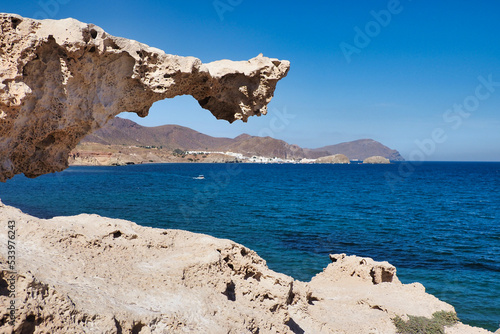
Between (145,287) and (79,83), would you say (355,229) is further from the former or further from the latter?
(145,287)

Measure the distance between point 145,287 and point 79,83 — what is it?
547 centimetres

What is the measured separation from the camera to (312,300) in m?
9.70

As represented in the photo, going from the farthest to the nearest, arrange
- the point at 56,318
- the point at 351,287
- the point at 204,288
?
the point at 351,287, the point at 204,288, the point at 56,318

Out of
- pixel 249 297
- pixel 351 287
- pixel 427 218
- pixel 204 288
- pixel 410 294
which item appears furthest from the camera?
pixel 427 218

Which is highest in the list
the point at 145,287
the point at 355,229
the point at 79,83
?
the point at 79,83

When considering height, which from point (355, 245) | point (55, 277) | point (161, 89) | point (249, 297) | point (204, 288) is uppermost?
point (161, 89)

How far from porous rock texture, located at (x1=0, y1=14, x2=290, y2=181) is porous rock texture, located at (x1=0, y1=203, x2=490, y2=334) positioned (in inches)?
92.9

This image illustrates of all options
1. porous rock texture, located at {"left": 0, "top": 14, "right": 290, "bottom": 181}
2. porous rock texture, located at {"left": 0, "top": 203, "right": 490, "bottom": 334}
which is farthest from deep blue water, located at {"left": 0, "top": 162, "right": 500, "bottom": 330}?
porous rock texture, located at {"left": 0, "top": 14, "right": 290, "bottom": 181}

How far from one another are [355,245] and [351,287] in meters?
9.24

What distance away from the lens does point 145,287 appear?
5.40 meters

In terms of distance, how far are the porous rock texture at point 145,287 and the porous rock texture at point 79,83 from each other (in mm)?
2359

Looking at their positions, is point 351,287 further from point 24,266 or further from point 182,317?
point 24,266

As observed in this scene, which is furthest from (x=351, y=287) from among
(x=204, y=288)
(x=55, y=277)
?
(x=55, y=277)

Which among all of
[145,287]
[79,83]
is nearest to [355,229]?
[79,83]
